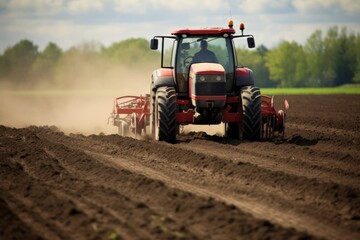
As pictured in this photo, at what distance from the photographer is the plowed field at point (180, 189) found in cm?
807

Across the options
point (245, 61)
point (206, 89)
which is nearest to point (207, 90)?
point (206, 89)

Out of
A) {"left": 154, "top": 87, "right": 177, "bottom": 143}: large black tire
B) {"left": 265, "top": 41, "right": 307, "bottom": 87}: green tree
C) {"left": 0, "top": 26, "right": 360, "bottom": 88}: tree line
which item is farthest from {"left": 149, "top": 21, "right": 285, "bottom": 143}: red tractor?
{"left": 265, "top": 41, "right": 307, "bottom": 87}: green tree

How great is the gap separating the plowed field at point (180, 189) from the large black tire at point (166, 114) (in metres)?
0.47

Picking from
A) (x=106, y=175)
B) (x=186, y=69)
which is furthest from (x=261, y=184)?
(x=186, y=69)

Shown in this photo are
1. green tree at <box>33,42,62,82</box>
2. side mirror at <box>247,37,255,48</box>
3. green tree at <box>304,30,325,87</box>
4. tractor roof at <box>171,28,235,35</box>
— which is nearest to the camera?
side mirror at <box>247,37,255,48</box>

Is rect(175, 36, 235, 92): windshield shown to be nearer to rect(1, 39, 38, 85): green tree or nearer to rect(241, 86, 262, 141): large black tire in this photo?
rect(241, 86, 262, 141): large black tire

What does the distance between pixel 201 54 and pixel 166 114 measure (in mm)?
1607

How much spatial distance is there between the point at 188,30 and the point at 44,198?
741 centimetres

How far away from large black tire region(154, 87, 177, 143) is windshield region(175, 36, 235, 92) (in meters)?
0.50

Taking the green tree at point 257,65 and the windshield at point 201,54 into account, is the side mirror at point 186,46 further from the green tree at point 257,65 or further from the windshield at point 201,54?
the green tree at point 257,65

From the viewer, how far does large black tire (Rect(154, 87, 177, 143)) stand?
15.8m

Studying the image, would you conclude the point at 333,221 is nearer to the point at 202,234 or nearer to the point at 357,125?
the point at 202,234

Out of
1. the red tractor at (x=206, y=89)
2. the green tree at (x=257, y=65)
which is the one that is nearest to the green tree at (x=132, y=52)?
the green tree at (x=257, y=65)

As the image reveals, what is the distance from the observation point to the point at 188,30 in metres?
16.3
